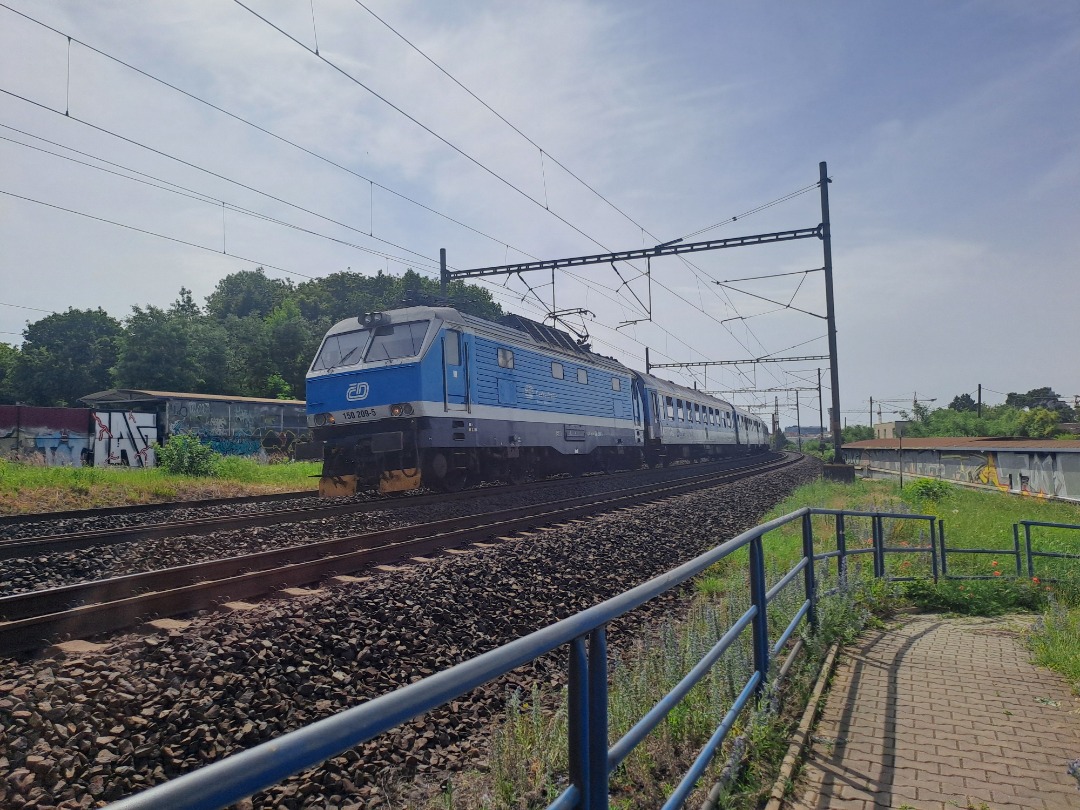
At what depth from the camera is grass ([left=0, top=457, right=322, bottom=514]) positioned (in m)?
12.9

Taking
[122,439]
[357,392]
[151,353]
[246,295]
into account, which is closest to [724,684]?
[357,392]

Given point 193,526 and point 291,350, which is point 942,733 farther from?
point 291,350

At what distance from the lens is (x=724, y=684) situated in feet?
12.7

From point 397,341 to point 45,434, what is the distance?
634 inches

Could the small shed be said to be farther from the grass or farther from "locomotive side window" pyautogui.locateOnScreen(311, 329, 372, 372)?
"locomotive side window" pyautogui.locateOnScreen(311, 329, 372, 372)

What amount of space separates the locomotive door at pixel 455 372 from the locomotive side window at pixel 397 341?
0.49 metres

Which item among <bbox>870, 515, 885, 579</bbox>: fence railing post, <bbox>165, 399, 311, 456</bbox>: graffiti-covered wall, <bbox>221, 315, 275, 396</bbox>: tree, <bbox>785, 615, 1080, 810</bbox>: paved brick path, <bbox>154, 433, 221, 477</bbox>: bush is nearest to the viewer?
<bbox>785, 615, 1080, 810</bbox>: paved brick path

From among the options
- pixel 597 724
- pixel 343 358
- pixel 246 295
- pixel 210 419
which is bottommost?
pixel 597 724

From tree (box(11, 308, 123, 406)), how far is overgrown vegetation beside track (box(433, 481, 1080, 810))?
4989 centimetres

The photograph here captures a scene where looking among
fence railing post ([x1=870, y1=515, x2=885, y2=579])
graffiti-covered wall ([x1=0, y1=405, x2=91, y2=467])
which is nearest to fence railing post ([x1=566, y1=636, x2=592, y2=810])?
fence railing post ([x1=870, y1=515, x2=885, y2=579])

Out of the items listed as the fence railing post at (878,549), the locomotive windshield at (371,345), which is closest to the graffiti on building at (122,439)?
the locomotive windshield at (371,345)

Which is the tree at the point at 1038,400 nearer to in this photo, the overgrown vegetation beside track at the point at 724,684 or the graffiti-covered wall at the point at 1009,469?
the graffiti-covered wall at the point at 1009,469

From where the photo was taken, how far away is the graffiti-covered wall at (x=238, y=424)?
82.8 ft

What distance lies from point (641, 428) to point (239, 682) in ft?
71.5
